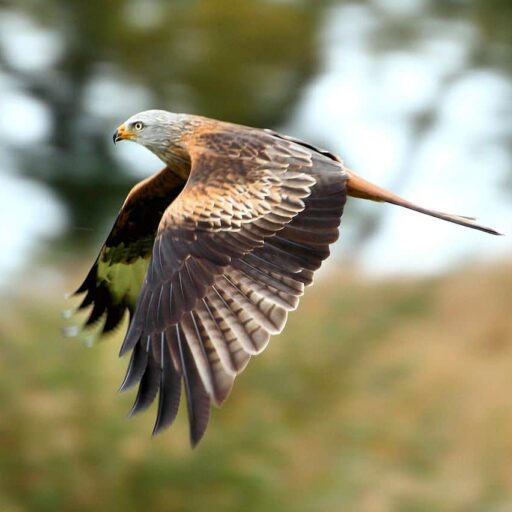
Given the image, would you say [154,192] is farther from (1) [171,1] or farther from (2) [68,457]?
(1) [171,1]

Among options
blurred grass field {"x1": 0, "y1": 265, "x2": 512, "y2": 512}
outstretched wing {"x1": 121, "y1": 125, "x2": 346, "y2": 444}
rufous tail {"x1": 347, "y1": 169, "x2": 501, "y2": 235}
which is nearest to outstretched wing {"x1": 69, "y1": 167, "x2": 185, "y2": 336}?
outstretched wing {"x1": 121, "y1": 125, "x2": 346, "y2": 444}

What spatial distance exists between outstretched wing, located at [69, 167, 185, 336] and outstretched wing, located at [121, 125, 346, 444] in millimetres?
705

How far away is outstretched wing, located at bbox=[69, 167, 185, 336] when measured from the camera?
294 inches

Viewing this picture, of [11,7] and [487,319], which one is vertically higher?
[11,7]

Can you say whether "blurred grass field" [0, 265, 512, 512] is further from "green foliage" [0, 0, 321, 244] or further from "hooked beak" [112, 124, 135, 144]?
"green foliage" [0, 0, 321, 244]

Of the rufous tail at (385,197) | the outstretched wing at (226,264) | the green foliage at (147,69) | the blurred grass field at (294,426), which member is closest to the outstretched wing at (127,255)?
the outstretched wing at (226,264)

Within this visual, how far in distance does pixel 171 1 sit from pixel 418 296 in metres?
10.6

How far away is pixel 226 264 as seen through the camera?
6418mm

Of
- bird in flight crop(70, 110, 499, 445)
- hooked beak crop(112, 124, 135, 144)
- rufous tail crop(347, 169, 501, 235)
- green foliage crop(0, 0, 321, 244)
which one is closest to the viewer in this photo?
bird in flight crop(70, 110, 499, 445)

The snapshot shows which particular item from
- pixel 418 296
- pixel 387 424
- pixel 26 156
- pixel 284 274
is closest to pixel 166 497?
pixel 387 424

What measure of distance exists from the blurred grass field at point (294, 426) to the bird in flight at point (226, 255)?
4.13m

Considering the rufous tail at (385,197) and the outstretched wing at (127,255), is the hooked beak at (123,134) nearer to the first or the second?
the outstretched wing at (127,255)

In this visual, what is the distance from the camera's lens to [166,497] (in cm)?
1066

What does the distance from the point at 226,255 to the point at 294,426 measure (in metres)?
5.35
